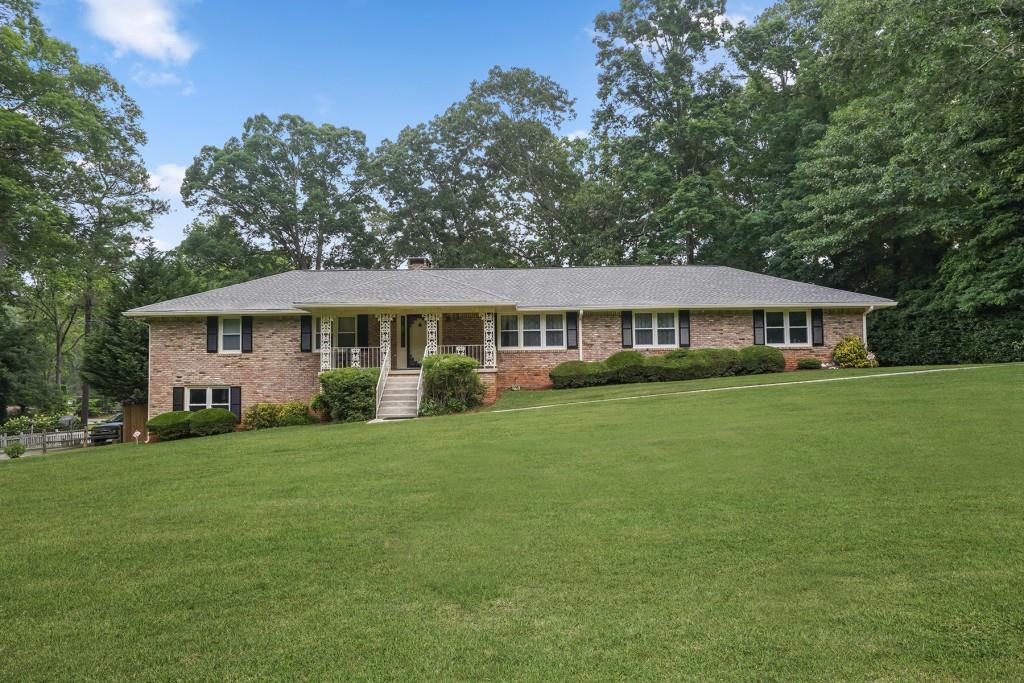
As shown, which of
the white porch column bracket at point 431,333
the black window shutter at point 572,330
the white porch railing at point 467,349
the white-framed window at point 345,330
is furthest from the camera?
the black window shutter at point 572,330

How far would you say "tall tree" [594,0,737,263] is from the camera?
33.1 metres

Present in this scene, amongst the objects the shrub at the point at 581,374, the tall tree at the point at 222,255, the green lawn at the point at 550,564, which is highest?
the tall tree at the point at 222,255

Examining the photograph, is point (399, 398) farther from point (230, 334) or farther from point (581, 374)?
point (230, 334)

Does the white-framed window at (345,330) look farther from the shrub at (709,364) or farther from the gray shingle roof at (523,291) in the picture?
the shrub at (709,364)

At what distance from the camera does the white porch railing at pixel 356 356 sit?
19953mm

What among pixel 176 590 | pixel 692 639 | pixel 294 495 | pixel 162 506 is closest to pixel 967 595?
pixel 692 639

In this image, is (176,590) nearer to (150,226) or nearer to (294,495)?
(294,495)

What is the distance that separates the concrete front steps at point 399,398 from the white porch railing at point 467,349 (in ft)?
5.52

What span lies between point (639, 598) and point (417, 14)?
72.4 feet

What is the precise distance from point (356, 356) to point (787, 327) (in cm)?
1603

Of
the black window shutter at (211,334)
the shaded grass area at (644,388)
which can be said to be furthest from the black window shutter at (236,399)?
the shaded grass area at (644,388)

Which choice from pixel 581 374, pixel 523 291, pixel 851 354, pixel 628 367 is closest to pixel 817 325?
pixel 851 354

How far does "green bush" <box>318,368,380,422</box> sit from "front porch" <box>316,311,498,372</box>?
1431 millimetres

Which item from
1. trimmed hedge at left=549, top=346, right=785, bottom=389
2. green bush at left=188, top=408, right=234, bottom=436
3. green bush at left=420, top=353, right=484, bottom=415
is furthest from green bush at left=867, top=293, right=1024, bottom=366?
green bush at left=188, top=408, right=234, bottom=436
